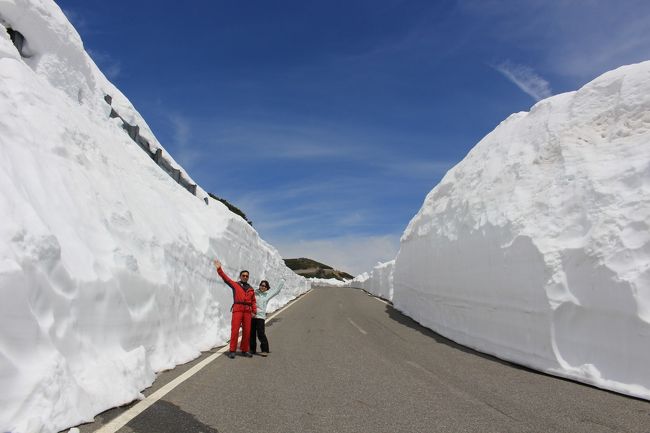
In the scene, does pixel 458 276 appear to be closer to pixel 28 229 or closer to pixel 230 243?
pixel 230 243

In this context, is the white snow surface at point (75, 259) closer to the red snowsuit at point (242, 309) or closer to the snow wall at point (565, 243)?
the red snowsuit at point (242, 309)

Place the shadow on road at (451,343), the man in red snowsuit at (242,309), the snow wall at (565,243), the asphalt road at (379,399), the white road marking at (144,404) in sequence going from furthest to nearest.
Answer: the man in red snowsuit at (242,309), the shadow on road at (451,343), the snow wall at (565,243), the asphalt road at (379,399), the white road marking at (144,404)

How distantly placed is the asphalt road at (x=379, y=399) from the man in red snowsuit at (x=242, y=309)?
0.53m

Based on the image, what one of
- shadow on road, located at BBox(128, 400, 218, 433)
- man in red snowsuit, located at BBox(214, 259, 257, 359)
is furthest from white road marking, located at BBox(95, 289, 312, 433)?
man in red snowsuit, located at BBox(214, 259, 257, 359)

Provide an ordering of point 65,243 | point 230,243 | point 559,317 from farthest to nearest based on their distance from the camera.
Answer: point 230,243
point 559,317
point 65,243

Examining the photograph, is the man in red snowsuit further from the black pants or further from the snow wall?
the snow wall

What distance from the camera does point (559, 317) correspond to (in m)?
7.74

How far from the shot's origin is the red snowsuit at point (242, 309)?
8.79m

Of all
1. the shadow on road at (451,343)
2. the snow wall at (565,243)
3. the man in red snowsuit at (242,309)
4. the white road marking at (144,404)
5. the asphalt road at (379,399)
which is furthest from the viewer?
the man in red snowsuit at (242,309)

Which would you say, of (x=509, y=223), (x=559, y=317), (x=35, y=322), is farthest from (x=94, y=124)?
(x=559, y=317)

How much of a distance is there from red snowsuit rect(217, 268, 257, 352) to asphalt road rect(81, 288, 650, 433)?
0.56 meters

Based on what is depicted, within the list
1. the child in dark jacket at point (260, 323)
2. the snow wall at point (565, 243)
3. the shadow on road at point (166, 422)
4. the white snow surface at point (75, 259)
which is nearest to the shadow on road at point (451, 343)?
the snow wall at point (565, 243)

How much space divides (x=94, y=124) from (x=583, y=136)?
11.4 meters

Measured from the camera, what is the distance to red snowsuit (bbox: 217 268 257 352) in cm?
879
